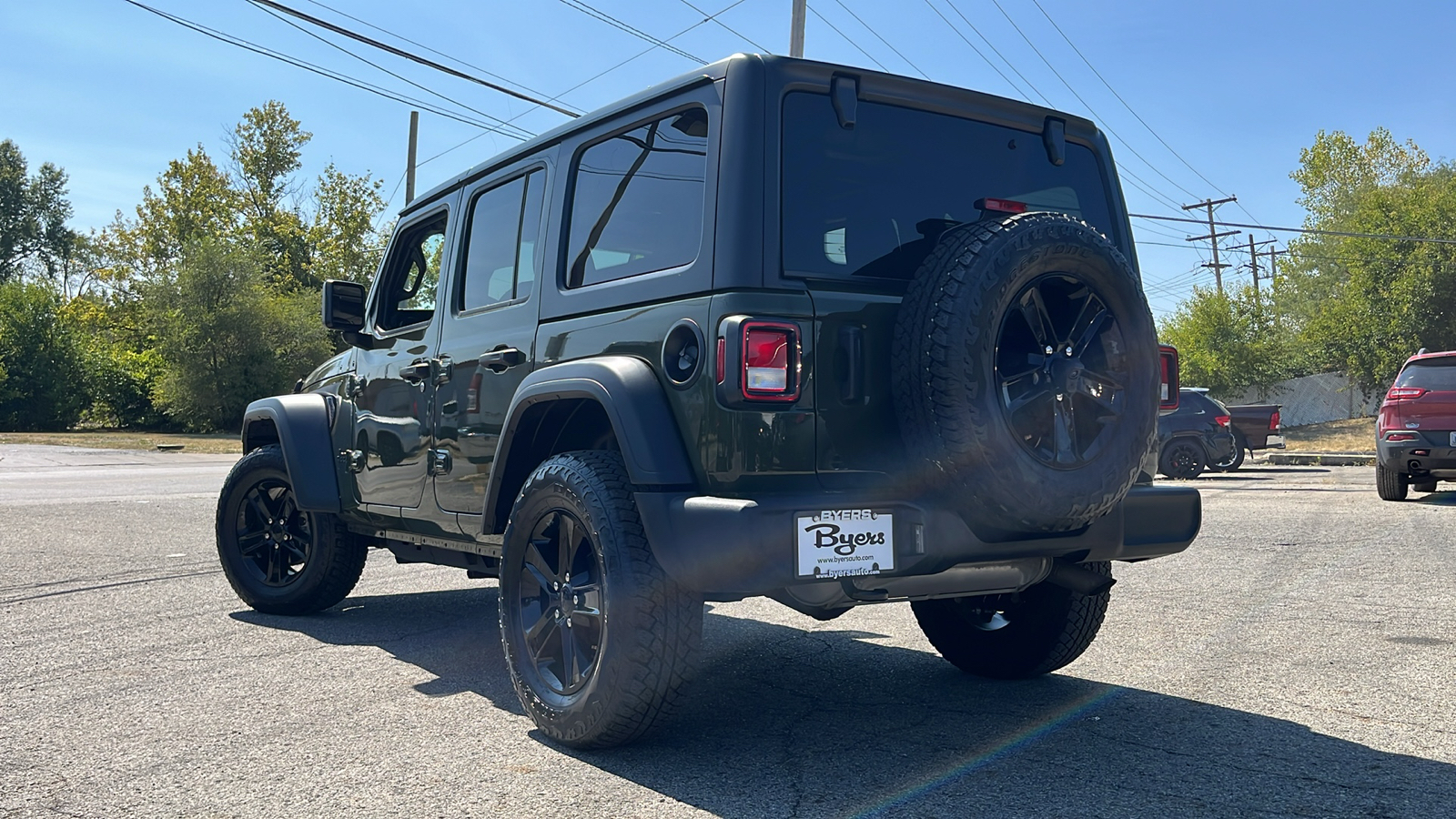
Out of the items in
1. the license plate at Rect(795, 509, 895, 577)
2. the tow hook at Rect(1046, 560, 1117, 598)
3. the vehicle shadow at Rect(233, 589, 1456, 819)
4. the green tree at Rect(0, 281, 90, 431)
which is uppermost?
the green tree at Rect(0, 281, 90, 431)

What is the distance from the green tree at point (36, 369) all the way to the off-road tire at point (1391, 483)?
43.0 metres

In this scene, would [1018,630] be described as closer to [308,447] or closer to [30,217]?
[308,447]

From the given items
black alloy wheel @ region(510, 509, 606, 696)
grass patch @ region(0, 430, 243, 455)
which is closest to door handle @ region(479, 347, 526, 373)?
black alloy wheel @ region(510, 509, 606, 696)

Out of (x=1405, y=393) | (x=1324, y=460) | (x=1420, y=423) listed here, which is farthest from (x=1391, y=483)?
(x=1324, y=460)

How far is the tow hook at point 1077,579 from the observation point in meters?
3.74

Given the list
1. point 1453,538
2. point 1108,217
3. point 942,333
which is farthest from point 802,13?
point 942,333

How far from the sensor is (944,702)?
13.6 ft

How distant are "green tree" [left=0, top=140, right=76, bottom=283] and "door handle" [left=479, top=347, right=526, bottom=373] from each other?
83093 mm

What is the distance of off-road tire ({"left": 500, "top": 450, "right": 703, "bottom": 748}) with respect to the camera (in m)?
3.16

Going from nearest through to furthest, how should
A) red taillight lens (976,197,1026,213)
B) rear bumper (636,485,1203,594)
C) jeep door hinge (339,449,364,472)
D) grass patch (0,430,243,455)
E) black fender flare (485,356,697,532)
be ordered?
rear bumper (636,485,1203,594) < black fender flare (485,356,697,532) < red taillight lens (976,197,1026,213) < jeep door hinge (339,449,364,472) < grass patch (0,430,243,455)

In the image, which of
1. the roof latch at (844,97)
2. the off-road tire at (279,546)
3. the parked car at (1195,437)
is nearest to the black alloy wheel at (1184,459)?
the parked car at (1195,437)

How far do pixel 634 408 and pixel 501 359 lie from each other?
3.39ft

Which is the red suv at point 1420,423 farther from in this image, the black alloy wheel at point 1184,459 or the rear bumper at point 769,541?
the rear bumper at point 769,541

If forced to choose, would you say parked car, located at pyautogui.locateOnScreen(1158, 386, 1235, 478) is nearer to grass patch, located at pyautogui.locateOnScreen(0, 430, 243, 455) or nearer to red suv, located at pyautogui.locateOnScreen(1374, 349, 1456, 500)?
red suv, located at pyautogui.locateOnScreen(1374, 349, 1456, 500)
